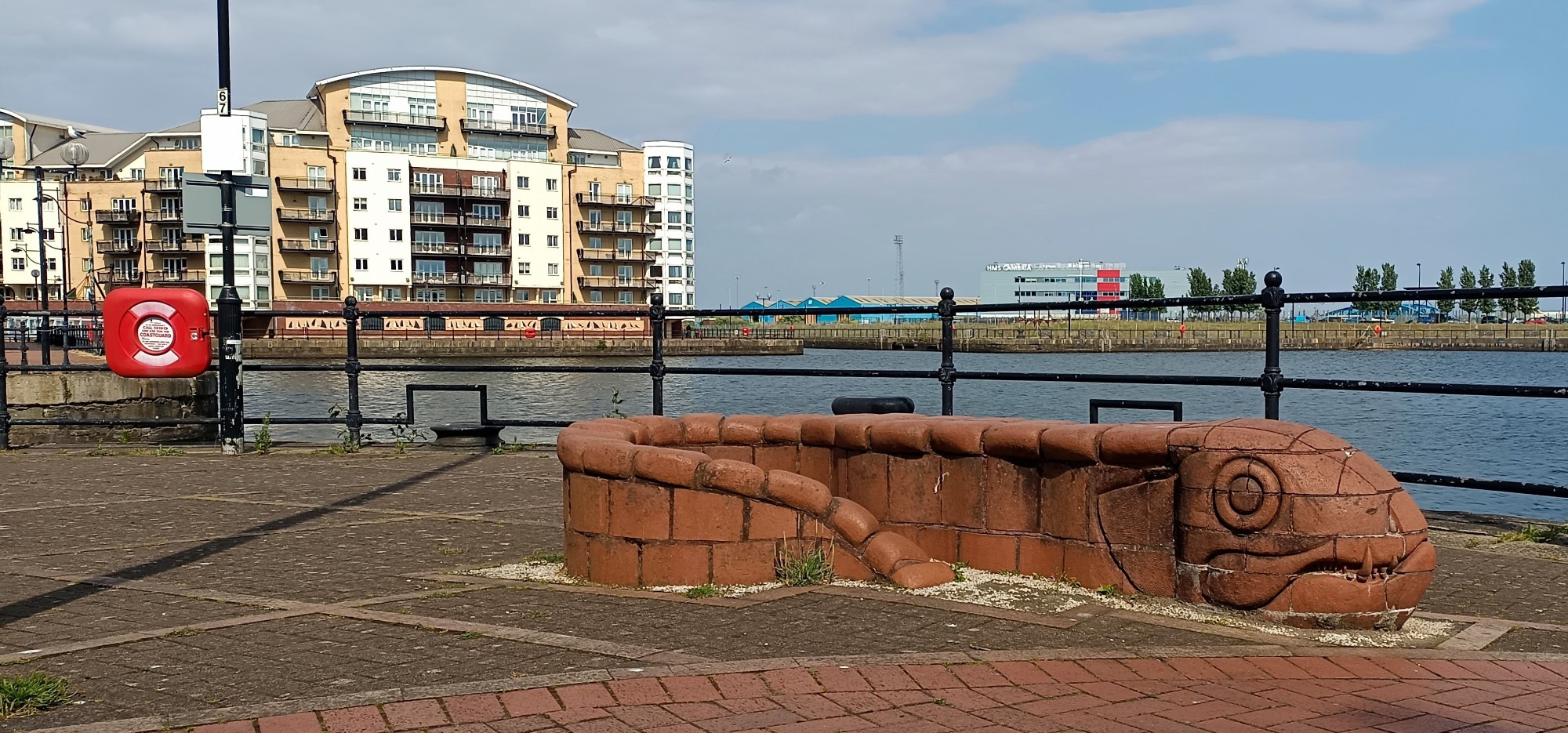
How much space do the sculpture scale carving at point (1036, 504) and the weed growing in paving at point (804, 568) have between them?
70 mm

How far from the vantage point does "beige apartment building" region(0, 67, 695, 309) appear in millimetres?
88938

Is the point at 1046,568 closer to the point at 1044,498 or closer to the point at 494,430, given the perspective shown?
the point at 1044,498

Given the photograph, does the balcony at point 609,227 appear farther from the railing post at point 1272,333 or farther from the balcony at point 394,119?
the railing post at point 1272,333

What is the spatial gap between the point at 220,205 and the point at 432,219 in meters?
82.0

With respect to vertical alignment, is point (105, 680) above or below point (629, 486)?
below

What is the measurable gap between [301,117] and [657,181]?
27934 mm

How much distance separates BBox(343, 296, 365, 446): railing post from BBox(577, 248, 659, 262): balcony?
8395 centimetres

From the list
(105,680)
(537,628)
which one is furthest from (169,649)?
(537,628)

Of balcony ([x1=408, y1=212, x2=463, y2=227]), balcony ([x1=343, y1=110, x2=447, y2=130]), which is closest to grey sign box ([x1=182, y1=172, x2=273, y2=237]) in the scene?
balcony ([x1=408, y1=212, x2=463, y2=227])

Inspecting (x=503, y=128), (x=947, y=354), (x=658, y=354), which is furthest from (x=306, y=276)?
(x=947, y=354)

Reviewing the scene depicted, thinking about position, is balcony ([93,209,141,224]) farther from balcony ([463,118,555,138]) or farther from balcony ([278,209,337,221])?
balcony ([463,118,555,138])

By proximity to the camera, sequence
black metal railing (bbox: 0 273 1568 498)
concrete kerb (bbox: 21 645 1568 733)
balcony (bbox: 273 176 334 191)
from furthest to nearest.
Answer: balcony (bbox: 273 176 334 191)
black metal railing (bbox: 0 273 1568 498)
concrete kerb (bbox: 21 645 1568 733)

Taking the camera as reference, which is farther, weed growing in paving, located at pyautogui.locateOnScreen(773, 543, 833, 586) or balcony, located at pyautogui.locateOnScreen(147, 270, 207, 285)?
balcony, located at pyautogui.locateOnScreen(147, 270, 207, 285)

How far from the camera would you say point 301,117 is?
96875 mm
